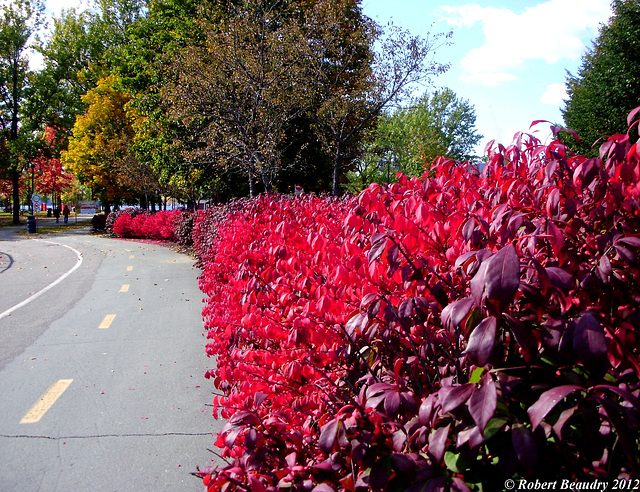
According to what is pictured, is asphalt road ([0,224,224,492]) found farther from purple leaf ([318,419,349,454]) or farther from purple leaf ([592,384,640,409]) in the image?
purple leaf ([592,384,640,409])

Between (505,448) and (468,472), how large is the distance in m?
0.26

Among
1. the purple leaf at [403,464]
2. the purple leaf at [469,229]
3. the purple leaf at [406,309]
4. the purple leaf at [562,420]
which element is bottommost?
the purple leaf at [403,464]

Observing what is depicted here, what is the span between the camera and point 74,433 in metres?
4.36

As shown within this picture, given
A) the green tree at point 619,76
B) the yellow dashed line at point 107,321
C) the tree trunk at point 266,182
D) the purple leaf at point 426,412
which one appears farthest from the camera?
the green tree at point 619,76

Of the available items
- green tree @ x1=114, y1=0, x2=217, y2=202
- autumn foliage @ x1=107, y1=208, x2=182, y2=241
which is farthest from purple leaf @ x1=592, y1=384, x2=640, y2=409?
autumn foliage @ x1=107, y1=208, x2=182, y2=241

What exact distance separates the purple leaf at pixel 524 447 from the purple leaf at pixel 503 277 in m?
0.38

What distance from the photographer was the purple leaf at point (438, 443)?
→ 1527 millimetres

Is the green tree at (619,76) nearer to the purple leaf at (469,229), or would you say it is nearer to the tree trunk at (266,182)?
the tree trunk at (266,182)

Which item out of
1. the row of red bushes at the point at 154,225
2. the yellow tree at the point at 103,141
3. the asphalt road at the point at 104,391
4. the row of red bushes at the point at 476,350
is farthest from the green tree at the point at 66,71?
the row of red bushes at the point at 476,350

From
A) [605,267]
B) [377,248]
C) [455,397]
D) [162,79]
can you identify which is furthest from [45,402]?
[162,79]

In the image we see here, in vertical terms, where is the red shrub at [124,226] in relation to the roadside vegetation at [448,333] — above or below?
below

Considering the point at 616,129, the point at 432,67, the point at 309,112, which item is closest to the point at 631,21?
the point at 616,129

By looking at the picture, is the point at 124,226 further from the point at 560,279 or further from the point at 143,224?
the point at 560,279

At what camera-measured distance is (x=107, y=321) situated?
8305mm
